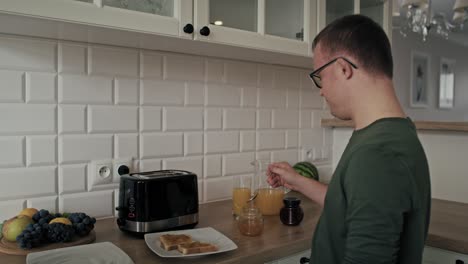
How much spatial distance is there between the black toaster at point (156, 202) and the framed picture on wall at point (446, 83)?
555 cm

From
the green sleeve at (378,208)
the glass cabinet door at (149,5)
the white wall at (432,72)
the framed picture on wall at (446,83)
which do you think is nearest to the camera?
the green sleeve at (378,208)

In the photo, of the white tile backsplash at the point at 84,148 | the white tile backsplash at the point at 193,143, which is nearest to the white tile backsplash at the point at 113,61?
the white tile backsplash at the point at 84,148

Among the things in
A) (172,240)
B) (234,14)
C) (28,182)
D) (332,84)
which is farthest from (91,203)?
(332,84)

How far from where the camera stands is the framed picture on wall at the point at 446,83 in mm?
5776

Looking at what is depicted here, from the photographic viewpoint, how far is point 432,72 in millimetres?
5492

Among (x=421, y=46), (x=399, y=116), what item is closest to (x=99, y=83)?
(x=399, y=116)

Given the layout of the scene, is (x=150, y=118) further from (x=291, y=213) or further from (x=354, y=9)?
(x=354, y=9)

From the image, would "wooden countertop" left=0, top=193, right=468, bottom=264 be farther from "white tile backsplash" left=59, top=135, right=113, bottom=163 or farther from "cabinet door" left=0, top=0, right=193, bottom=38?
"cabinet door" left=0, top=0, right=193, bottom=38

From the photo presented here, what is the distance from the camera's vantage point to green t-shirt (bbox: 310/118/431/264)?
28.2 inches

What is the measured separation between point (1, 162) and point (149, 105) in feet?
1.72

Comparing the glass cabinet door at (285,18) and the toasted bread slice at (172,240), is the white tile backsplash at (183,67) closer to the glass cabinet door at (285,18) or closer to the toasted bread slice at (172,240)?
the glass cabinet door at (285,18)

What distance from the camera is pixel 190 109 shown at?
161cm

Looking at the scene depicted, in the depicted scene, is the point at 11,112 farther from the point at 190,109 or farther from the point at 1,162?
the point at 190,109

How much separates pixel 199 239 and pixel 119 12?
68cm
